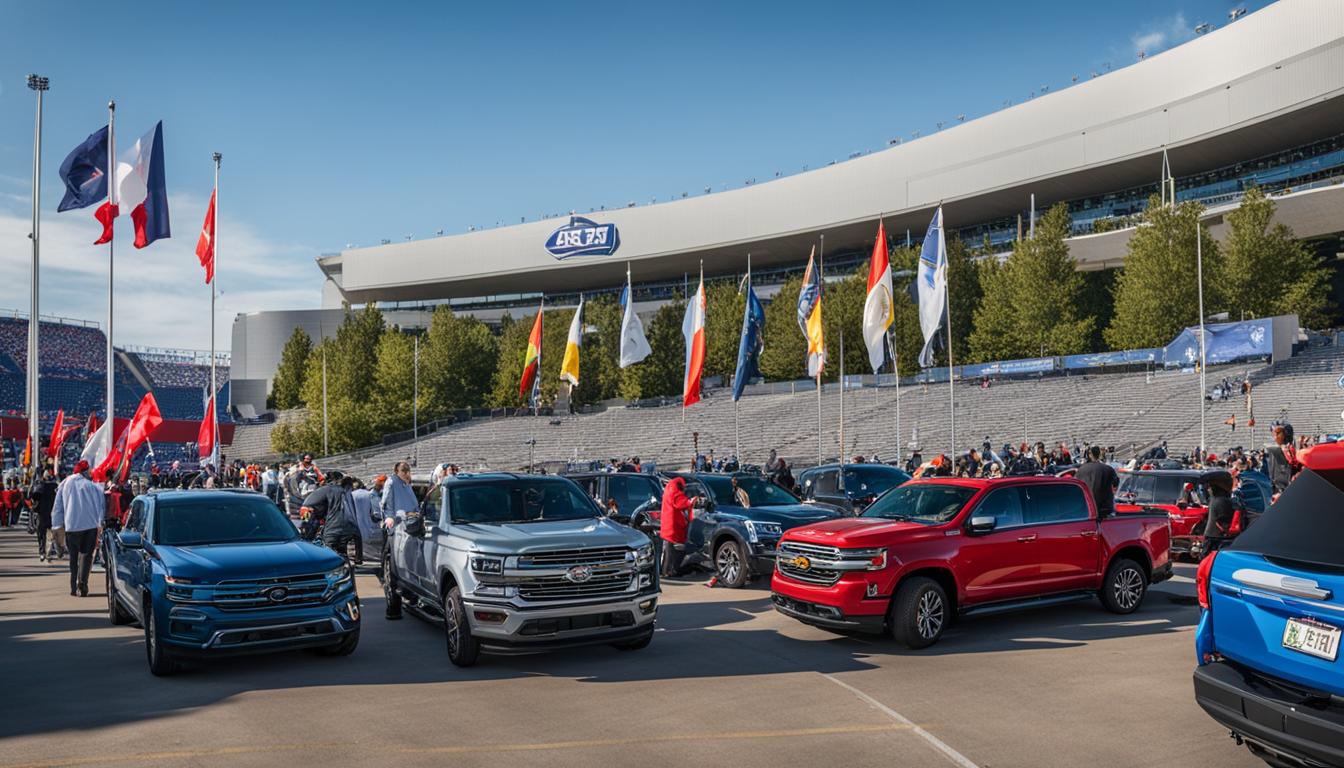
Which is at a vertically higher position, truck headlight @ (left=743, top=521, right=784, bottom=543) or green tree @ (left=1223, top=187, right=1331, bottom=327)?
green tree @ (left=1223, top=187, right=1331, bottom=327)

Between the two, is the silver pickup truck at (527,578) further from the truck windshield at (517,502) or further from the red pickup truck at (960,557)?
the red pickup truck at (960,557)

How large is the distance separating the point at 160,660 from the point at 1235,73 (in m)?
60.1

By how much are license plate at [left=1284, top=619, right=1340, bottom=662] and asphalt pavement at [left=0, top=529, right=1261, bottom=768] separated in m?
1.55

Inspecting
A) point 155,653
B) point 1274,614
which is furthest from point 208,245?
point 1274,614

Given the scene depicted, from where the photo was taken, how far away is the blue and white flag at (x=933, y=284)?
25.4 metres

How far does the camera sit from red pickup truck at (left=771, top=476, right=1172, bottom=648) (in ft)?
32.6

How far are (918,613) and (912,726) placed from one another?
2.86 m

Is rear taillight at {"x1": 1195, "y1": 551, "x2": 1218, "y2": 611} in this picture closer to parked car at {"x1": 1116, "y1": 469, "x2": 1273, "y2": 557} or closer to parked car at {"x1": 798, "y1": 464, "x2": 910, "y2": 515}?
parked car at {"x1": 1116, "y1": 469, "x2": 1273, "y2": 557}

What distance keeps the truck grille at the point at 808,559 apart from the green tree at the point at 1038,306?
48638mm

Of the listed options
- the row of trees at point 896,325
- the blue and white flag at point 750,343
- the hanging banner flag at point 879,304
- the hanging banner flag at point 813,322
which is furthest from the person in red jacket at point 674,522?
the row of trees at point 896,325

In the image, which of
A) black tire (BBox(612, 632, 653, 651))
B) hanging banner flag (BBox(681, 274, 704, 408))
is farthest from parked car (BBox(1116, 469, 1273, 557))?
hanging banner flag (BBox(681, 274, 704, 408))

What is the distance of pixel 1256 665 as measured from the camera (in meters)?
5.39

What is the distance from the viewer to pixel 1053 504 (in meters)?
11.3

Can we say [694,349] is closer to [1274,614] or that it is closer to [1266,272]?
[1274,614]
